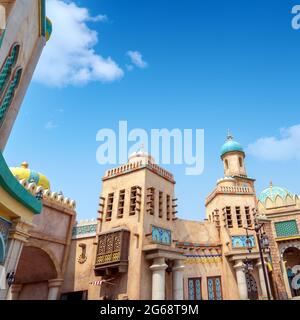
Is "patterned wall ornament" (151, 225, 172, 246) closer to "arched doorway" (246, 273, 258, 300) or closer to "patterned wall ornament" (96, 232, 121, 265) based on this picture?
"patterned wall ornament" (96, 232, 121, 265)

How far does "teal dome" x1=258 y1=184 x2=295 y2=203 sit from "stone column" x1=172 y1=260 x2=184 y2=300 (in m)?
12.8

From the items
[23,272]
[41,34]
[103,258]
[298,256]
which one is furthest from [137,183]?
[298,256]

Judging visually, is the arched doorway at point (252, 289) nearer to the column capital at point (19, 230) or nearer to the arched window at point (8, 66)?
the column capital at point (19, 230)

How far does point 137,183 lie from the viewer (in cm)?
1750

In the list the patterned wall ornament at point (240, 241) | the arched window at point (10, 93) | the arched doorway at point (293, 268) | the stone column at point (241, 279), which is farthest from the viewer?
the arched doorway at point (293, 268)

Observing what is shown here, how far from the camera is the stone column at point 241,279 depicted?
1831cm

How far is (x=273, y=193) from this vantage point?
27109 mm

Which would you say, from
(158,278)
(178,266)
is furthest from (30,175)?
(178,266)

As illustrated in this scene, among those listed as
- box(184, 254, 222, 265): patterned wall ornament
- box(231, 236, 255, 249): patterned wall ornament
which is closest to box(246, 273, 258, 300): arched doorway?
box(231, 236, 255, 249): patterned wall ornament

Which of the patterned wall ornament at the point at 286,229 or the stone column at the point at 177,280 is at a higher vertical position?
the patterned wall ornament at the point at 286,229

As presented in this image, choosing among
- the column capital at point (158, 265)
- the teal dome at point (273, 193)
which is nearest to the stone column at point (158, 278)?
the column capital at point (158, 265)

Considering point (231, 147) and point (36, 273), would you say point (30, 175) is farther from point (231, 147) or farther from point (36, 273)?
point (231, 147)

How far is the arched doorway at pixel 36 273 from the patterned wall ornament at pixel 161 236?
19.8 ft

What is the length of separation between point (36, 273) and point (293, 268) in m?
18.9
